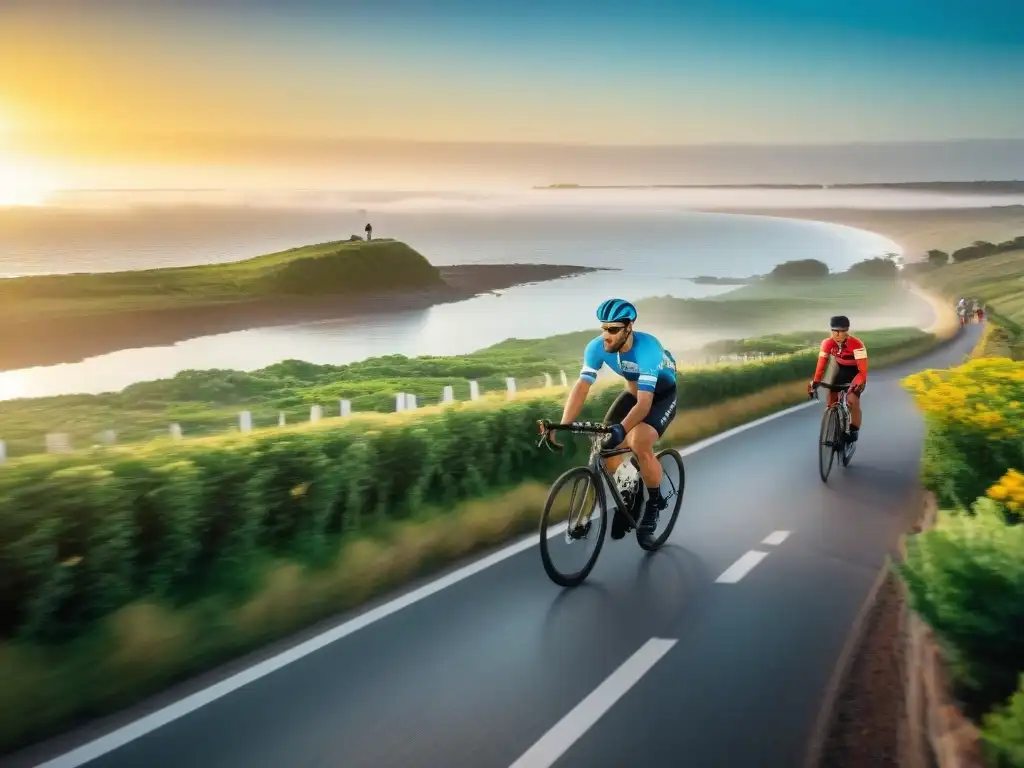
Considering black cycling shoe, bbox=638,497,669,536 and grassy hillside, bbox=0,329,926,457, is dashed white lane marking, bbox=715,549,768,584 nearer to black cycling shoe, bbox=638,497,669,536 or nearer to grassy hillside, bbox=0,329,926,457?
black cycling shoe, bbox=638,497,669,536

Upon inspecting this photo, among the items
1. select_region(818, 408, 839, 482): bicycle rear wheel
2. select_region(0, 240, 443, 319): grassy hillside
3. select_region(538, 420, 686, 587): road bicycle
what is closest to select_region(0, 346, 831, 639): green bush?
select_region(538, 420, 686, 587): road bicycle

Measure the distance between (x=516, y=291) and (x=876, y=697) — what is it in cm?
4433

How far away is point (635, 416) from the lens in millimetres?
8547

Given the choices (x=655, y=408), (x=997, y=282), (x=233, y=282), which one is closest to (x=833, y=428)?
(x=655, y=408)

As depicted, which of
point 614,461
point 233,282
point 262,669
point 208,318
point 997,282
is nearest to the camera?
point 262,669

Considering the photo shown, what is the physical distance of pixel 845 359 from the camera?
47.3ft

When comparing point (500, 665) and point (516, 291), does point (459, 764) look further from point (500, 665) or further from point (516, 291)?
point (516, 291)

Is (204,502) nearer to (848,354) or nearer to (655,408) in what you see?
(655,408)

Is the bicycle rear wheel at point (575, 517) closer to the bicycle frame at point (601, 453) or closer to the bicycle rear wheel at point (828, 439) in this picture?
the bicycle frame at point (601, 453)

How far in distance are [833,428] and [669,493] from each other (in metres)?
5.16

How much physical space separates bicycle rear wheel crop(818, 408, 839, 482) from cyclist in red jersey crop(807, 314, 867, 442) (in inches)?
8.8

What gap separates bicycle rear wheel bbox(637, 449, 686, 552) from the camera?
9.82 m

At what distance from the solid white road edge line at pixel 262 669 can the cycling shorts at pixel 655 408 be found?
4.26 feet

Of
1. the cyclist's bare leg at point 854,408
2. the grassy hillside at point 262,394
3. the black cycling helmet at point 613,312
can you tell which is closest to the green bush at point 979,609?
the black cycling helmet at point 613,312
